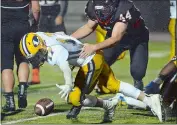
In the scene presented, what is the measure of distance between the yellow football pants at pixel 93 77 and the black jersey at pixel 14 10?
124 centimetres

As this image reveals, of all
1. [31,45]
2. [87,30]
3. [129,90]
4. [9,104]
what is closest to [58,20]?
[9,104]

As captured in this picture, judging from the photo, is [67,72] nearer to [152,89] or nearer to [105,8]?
[105,8]

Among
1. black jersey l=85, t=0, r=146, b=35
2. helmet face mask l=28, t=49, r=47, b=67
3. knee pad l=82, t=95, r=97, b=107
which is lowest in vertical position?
knee pad l=82, t=95, r=97, b=107

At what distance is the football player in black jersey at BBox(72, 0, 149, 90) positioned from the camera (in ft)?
24.7

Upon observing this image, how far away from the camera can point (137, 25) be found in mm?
8242

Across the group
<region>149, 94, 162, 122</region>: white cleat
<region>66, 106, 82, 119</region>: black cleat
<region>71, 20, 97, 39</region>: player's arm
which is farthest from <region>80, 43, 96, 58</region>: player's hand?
<region>149, 94, 162, 122</region>: white cleat

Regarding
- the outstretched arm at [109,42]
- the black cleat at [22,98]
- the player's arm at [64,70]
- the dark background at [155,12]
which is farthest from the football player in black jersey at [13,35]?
the dark background at [155,12]

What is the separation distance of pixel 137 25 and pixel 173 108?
35.2 inches

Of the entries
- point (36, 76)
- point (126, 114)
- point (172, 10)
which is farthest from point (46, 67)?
point (126, 114)

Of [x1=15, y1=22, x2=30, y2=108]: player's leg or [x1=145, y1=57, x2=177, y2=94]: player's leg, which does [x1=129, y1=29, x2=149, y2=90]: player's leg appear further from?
[x1=15, y1=22, x2=30, y2=108]: player's leg

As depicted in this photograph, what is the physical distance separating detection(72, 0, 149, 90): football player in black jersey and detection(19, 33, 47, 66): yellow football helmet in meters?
0.36

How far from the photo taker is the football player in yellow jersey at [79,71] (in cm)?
719

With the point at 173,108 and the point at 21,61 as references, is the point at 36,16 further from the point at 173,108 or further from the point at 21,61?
the point at 173,108

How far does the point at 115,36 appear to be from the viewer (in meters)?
7.49
